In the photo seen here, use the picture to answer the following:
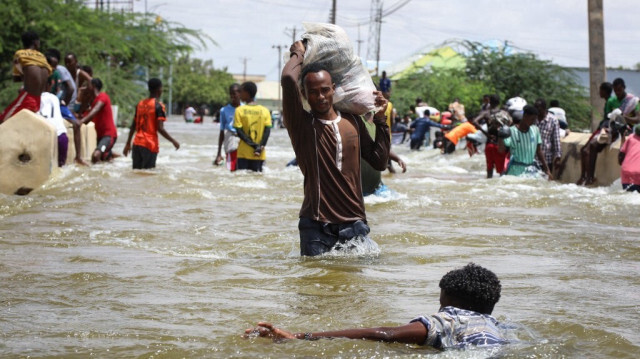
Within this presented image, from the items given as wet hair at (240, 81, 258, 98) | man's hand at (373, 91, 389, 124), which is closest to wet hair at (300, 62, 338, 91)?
man's hand at (373, 91, 389, 124)

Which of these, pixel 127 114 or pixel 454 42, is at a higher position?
pixel 454 42

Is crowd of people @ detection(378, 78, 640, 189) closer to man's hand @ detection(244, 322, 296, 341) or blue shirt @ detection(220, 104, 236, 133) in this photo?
blue shirt @ detection(220, 104, 236, 133)

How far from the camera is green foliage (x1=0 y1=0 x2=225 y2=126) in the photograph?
99.7ft

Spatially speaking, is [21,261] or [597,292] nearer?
[597,292]

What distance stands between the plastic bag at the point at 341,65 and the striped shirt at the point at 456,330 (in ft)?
8.02

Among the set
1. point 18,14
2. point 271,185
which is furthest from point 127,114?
point 271,185

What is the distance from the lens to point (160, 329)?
5.04 metres

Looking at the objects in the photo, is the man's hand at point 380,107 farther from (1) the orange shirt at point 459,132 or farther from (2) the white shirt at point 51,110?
(1) the orange shirt at point 459,132

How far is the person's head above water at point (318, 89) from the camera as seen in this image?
21.4 feet

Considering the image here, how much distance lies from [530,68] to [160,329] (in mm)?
32215

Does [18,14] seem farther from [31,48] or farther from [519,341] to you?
[519,341]

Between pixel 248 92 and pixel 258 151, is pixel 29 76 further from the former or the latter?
pixel 258 151

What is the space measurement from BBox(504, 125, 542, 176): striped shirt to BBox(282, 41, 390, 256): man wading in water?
8222 mm

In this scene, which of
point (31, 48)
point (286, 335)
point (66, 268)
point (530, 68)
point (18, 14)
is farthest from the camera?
point (530, 68)
